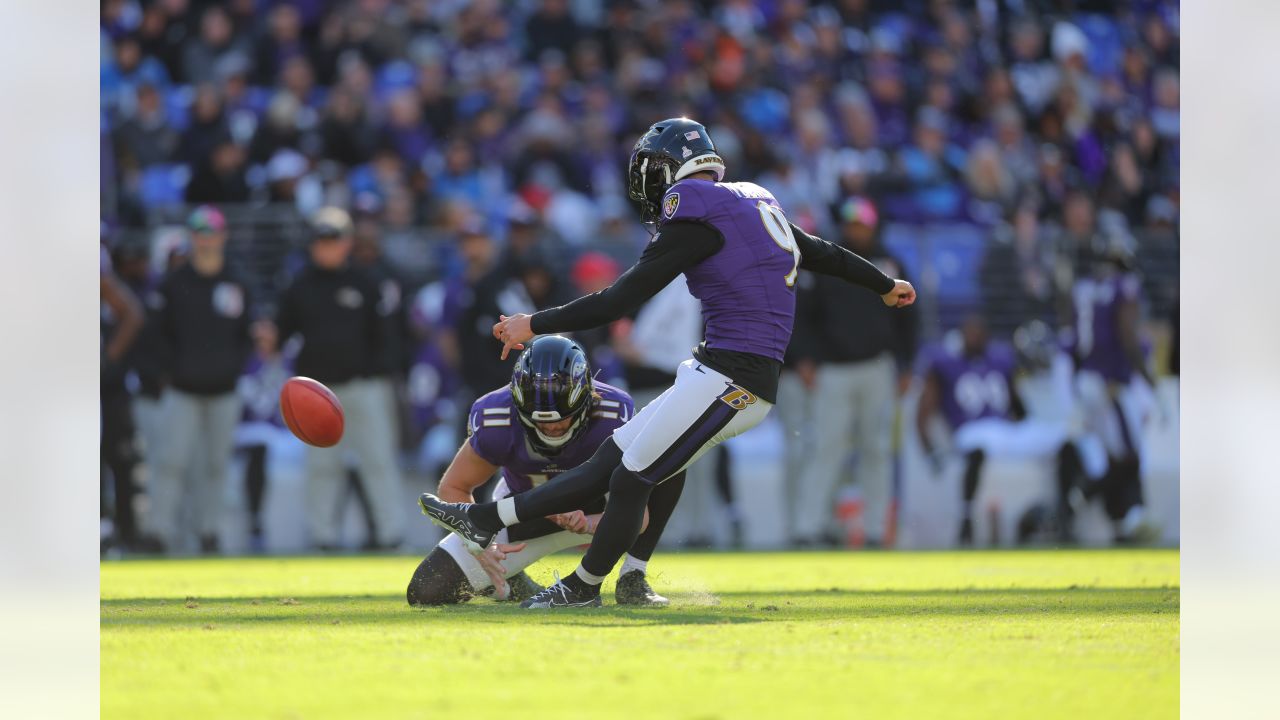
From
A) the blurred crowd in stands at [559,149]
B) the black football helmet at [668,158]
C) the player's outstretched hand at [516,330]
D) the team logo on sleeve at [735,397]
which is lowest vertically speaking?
the team logo on sleeve at [735,397]

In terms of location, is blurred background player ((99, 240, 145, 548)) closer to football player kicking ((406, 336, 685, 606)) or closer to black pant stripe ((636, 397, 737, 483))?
football player kicking ((406, 336, 685, 606))

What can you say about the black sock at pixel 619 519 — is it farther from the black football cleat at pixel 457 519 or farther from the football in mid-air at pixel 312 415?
the football in mid-air at pixel 312 415

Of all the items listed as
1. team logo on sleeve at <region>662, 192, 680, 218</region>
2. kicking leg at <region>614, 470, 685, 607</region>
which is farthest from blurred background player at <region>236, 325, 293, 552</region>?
team logo on sleeve at <region>662, 192, 680, 218</region>

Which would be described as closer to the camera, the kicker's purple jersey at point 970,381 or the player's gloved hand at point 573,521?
the player's gloved hand at point 573,521

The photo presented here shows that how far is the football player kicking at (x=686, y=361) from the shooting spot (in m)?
5.62

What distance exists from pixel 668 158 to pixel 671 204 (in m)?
0.34

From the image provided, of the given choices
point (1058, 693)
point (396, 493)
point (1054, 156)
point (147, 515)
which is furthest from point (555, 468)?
point (1054, 156)

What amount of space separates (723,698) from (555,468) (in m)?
2.34

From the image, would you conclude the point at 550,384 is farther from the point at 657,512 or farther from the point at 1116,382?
the point at 1116,382

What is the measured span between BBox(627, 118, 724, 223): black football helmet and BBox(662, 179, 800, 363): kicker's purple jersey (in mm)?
203

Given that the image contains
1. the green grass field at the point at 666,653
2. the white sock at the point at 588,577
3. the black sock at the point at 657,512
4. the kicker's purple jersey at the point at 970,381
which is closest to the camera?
the green grass field at the point at 666,653

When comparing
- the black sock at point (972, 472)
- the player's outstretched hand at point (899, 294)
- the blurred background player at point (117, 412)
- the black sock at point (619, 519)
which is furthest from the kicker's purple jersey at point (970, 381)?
the black sock at point (619, 519)

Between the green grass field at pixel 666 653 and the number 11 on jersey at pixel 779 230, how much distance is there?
4.15ft

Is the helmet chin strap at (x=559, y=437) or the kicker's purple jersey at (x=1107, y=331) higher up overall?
the kicker's purple jersey at (x=1107, y=331)
